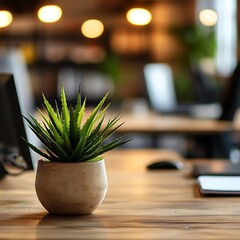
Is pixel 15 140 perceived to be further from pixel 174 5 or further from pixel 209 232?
pixel 174 5

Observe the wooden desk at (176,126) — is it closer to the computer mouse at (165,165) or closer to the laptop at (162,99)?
the laptop at (162,99)

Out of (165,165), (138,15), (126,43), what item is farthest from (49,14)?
(126,43)

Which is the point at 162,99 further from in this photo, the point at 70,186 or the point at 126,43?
the point at 126,43

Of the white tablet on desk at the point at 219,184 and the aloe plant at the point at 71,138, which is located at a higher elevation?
the aloe plant at the point at 71,138

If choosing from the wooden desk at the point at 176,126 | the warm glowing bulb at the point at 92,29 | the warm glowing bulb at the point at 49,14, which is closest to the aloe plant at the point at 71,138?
the warm glowing bulb at the point at 49,14

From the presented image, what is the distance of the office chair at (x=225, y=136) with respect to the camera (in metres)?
4.64

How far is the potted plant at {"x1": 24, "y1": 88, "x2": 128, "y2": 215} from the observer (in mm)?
1547

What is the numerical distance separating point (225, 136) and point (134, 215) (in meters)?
3.59

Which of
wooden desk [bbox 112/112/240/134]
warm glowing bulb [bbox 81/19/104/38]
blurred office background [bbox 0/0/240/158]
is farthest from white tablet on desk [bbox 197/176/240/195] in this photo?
blurred office background [bbox 0/0/240/158]

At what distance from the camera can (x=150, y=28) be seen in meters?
12.2

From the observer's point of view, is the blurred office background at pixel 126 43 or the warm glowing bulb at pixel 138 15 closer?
the warm glowing bulb at pixel 138 15

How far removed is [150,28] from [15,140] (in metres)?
10.2

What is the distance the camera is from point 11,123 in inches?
83.4

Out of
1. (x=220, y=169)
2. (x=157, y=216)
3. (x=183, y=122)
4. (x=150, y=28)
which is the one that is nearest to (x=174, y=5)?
(x=150, y=28)
